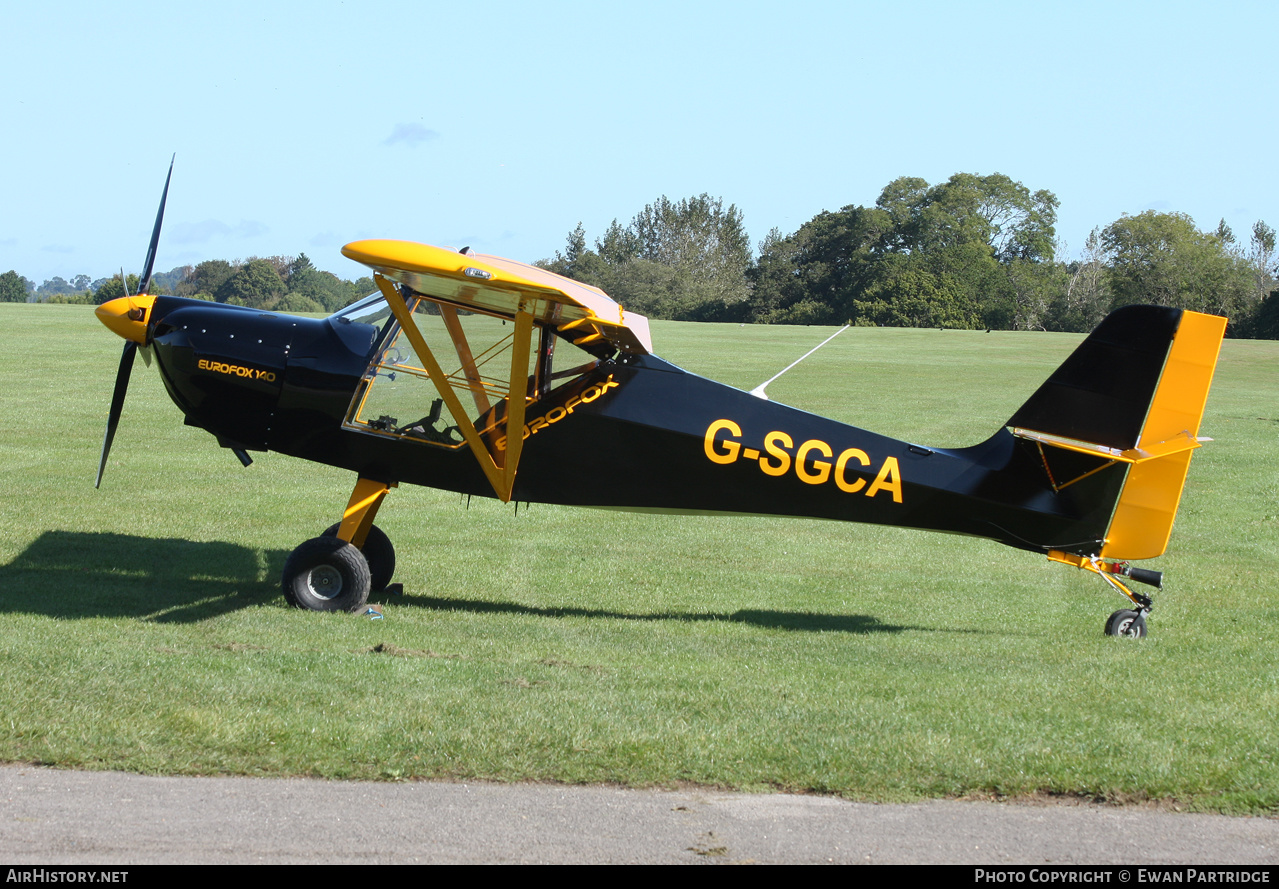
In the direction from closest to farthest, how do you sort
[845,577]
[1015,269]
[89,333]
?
1. [845,577]
2. [89,333]
3. [1015,269]

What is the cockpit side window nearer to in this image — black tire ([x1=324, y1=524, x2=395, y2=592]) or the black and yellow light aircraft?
the black and yellow light aircraft

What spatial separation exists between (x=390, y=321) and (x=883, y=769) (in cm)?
532

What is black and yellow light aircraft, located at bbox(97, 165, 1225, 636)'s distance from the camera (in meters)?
8.38

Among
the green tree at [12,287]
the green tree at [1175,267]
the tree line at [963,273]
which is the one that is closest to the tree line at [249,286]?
the green tree at [12,287]

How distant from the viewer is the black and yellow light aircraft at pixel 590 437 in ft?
27.5

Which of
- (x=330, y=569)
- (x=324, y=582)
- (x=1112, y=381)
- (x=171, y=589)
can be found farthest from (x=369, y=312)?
(x=1112, y=381)

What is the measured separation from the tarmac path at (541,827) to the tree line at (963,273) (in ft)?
220

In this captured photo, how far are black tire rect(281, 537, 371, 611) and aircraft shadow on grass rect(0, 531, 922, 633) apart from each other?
460 mm

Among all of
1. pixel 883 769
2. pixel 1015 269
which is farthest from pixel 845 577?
pixel 1015 269

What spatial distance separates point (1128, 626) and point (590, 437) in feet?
14.9

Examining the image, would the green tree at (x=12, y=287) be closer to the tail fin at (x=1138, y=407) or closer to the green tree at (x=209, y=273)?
the green tree at (x=209, y=273)

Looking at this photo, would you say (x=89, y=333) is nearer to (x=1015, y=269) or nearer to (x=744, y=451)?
(x=744, y=451)

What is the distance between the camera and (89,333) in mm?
41812

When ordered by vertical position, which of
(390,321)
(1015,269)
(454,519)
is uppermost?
(1015,269)
